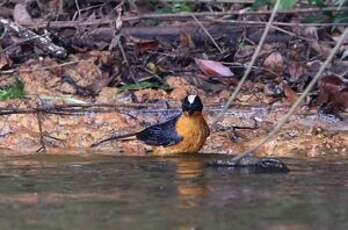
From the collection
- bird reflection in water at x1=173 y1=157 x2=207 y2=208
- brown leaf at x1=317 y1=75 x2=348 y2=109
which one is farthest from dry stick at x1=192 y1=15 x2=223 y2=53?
bird reflection in water at x1=173 y1=157 x2=207 y2=208

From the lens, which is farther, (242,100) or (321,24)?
(321,24)

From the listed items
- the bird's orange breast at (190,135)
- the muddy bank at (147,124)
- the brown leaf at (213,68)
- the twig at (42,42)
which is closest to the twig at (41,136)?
the muddy bank at (147,124)

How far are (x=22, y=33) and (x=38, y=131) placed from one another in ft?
6.25

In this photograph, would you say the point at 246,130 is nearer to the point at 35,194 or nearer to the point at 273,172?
the point at 273,172

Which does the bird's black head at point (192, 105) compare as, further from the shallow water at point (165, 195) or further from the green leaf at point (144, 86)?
the green leaf at point (144, 86)

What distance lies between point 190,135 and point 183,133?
9cm

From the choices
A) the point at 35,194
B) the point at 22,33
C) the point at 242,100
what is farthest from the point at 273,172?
the point at 22,33

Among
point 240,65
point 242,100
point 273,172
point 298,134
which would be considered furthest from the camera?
point 240,65

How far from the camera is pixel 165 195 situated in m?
5.76

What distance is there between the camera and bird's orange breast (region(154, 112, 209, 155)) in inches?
315

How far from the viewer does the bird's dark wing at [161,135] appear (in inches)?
315

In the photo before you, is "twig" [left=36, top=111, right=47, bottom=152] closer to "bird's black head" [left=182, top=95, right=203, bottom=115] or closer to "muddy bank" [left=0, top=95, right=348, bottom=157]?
"muddy bank" [left=0, top=95, right=348, bottom=157]

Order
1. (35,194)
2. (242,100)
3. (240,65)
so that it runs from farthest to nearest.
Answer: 1. (240,65)
2. (242,100)
3. (35,194)

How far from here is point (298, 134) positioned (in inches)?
323
